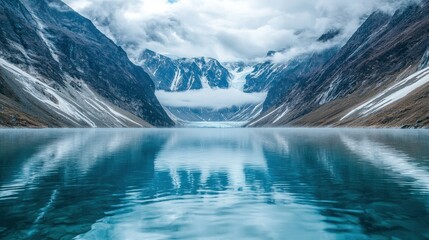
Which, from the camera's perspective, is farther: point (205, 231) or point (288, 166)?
point (288, 166)

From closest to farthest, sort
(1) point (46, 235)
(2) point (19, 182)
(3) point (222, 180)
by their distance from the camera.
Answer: (1) point (46, 235)
(2) point (19, 182)
(3) point (222, 180)

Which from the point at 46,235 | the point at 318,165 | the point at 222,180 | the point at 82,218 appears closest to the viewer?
the point at 46,235

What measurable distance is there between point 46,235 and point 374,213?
17.9 metres

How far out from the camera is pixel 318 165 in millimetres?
48969

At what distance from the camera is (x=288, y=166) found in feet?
162

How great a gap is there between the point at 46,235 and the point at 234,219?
32.3ft

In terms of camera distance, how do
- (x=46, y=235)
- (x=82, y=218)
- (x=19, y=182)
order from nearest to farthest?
(x=46, y=235) < (x=82, y=218) < (x=19, y=182)

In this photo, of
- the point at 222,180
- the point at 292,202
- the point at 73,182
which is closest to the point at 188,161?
the point at 222,180

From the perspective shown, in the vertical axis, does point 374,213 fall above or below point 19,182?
below

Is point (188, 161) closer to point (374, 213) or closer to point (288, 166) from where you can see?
point (288, 166)

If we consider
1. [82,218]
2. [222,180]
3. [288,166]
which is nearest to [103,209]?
[82,218]

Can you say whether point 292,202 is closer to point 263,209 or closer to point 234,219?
point 263,209

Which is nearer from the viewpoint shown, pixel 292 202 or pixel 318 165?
pixel 292 202

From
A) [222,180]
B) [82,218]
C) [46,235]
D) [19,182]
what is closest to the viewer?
[46,235]
